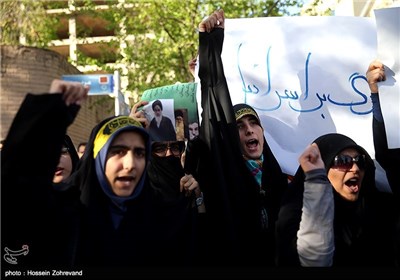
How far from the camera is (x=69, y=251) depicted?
69.0 inches

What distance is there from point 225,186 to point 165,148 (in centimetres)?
63

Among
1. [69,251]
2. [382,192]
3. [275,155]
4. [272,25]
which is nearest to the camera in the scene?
[69,251]

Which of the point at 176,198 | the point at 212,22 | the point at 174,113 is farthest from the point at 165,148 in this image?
the point at 212,22

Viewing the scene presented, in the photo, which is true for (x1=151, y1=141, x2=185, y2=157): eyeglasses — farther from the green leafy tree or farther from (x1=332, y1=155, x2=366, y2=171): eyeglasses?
the green leafy tree

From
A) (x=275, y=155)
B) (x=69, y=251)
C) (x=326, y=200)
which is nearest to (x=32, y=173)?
(x=69, y=251)

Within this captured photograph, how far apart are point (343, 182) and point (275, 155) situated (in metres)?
0.86

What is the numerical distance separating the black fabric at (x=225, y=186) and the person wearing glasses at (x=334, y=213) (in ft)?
0.79

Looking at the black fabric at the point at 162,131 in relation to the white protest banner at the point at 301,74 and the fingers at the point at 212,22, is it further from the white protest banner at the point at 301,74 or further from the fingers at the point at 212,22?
the fingers at the point at 212,22

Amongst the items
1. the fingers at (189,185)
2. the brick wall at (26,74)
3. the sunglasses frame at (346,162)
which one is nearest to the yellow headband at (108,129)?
the fingers at (189,185)

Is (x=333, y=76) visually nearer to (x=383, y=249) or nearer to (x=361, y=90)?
(x=361, y=90)

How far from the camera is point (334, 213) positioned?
199 centimetres

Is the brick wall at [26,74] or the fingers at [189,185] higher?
the brick wall at [26,74]

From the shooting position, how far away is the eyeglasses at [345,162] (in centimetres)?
203

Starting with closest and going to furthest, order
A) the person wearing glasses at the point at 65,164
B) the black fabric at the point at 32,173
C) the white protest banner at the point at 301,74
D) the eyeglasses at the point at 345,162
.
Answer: the black fabric at the point at 32,173 < the eyeglasses at the point at 345,162 < the person wearing glasses at the point at 65,164 < the white protest banner at the point at 301,74
